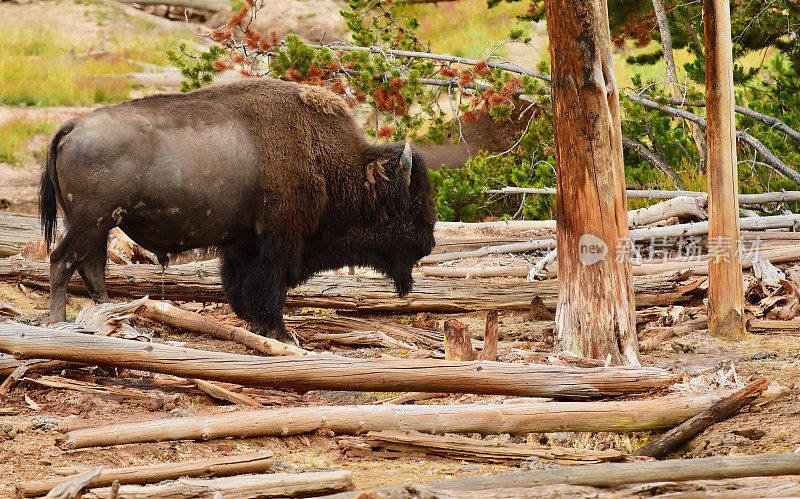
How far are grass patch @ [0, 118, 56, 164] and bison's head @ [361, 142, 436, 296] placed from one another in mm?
13322

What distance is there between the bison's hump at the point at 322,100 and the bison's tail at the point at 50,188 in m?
2.04

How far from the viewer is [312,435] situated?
4430mm

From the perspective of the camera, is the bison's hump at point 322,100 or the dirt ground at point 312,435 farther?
the bison's hump at point 322,100

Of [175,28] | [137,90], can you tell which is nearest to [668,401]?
[137,90]

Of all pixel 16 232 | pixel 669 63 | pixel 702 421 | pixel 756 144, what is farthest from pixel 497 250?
pixel 16 232

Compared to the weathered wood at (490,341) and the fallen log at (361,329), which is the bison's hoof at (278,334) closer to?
the fallen log at (361,329)

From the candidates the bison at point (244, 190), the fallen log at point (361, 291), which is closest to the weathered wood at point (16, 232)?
the fallen log at point (361, 291)

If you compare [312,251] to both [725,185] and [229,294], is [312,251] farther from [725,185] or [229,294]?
[725,185]

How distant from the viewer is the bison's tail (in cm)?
622

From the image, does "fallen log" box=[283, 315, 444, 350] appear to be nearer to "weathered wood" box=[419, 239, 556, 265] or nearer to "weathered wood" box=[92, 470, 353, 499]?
"weathered wood" box=[419, 239, 556, 265]

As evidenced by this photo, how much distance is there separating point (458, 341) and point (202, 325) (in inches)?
105

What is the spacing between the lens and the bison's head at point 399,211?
7488 millimetres

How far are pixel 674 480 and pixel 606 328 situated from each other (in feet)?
8.93

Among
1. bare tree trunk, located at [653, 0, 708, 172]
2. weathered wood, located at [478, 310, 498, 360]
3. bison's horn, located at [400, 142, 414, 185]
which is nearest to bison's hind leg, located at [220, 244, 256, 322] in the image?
bison's horn, located at [400, 142, 414, 185]
